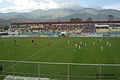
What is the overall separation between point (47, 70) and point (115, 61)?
993 cm

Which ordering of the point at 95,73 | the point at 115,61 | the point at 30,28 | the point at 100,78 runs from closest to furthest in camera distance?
the point at 100,78 < the point at 95,73 < the point at 115,61 < the point at 30,28

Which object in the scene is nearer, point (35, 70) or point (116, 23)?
point (35, 70)

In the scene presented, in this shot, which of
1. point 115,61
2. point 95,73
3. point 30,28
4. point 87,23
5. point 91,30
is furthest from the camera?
point 30,28

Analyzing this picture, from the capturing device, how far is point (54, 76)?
22.5 m

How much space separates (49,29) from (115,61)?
3587 inches

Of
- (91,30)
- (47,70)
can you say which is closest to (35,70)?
(47,70)

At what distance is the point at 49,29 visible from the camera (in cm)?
12081

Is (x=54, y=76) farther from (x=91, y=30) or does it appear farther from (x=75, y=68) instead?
(x=91, y=30)

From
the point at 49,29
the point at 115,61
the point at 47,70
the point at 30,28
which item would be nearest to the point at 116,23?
the point at 49,29

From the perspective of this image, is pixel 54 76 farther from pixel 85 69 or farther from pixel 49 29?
pixel 49 29

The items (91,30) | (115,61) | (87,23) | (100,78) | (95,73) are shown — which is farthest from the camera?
(87,23)

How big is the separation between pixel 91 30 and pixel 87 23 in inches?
324

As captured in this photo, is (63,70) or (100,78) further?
(63,70)

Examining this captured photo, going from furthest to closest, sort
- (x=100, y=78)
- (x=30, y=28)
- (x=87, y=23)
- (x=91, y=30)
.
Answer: (x=30, y=28) → (x=87, y=23) → (x=91, y=30) → (x=100, y=78)
